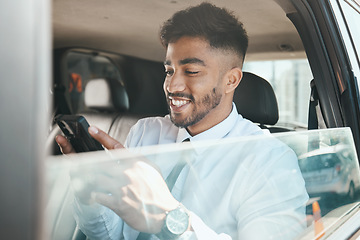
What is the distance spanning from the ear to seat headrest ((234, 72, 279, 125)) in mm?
27

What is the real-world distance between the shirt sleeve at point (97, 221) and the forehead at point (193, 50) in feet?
1.90

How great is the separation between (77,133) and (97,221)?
0.37 metres

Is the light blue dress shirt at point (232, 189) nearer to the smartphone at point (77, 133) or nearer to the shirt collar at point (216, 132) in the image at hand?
the shirt collar at point (216, 132)

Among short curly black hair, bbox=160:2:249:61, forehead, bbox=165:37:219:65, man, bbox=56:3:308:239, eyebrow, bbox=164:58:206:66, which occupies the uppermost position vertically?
short curly black hair, bbox=160:2:249:61

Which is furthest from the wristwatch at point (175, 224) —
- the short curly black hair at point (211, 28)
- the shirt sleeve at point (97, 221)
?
the short curly black hair at point (211, 28)

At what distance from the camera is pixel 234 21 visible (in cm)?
177

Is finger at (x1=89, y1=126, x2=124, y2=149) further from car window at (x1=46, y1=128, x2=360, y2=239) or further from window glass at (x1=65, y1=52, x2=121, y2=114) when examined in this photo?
window glass at (x1=65, y1=52, x2=121, y2=114)

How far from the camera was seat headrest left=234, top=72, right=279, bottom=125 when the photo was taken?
1.71 m

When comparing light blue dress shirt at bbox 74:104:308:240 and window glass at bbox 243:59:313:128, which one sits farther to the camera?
window glass at bbox 243:59:313:128

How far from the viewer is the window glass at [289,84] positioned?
2.02 metres

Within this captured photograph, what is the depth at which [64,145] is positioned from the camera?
1074 mm

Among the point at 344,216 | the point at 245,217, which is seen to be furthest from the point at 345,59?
the point at 245,217

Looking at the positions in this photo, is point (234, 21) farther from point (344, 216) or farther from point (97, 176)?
point (97, 176)

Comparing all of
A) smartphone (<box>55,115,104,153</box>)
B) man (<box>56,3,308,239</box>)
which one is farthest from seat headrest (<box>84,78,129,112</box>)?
smartphone (<box>55,115,104,153</box>)
